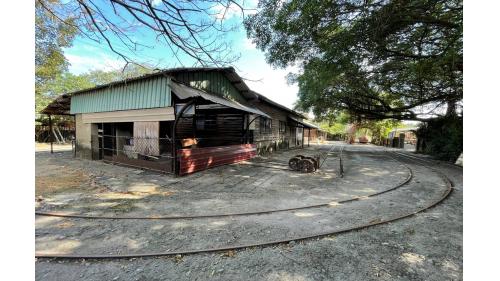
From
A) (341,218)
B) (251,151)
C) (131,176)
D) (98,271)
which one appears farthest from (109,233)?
(251,151)

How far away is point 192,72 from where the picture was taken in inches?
405

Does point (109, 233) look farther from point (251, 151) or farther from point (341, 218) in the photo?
point (251, 151)

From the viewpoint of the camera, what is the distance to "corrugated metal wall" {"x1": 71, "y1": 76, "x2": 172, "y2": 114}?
30.1 ft

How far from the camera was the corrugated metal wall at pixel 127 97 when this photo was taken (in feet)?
30.1

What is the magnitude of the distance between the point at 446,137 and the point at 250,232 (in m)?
19.5

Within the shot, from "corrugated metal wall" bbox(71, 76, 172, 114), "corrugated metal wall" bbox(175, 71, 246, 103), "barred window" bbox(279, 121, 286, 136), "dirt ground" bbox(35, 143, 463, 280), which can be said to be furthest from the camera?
"barred window" bbox(279, 121, 286, 136)

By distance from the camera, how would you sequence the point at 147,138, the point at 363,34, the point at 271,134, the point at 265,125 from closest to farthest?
the point at 363,34 → the point at 147,138 → the point at 265,125 → the point at 271,134

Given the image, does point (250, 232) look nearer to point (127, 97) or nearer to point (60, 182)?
point (60, 182)

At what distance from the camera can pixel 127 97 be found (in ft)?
35.3

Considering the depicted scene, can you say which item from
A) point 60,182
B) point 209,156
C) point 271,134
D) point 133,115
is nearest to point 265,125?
point 271,134

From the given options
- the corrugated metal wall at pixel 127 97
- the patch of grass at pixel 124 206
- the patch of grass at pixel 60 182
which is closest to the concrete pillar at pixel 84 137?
the corrugated metal wall at pixel 127 97

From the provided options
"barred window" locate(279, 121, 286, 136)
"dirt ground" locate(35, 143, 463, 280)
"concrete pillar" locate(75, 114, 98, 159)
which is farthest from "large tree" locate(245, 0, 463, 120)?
"concrete pillar" locate(75, 114, 98, 159)

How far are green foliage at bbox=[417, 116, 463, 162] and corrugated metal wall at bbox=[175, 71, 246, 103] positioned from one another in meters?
15.0

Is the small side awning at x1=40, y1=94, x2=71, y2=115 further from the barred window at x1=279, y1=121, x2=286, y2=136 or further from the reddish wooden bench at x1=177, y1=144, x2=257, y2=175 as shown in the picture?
the barred window at x1=279, y1=121, x2=286, y2=136
